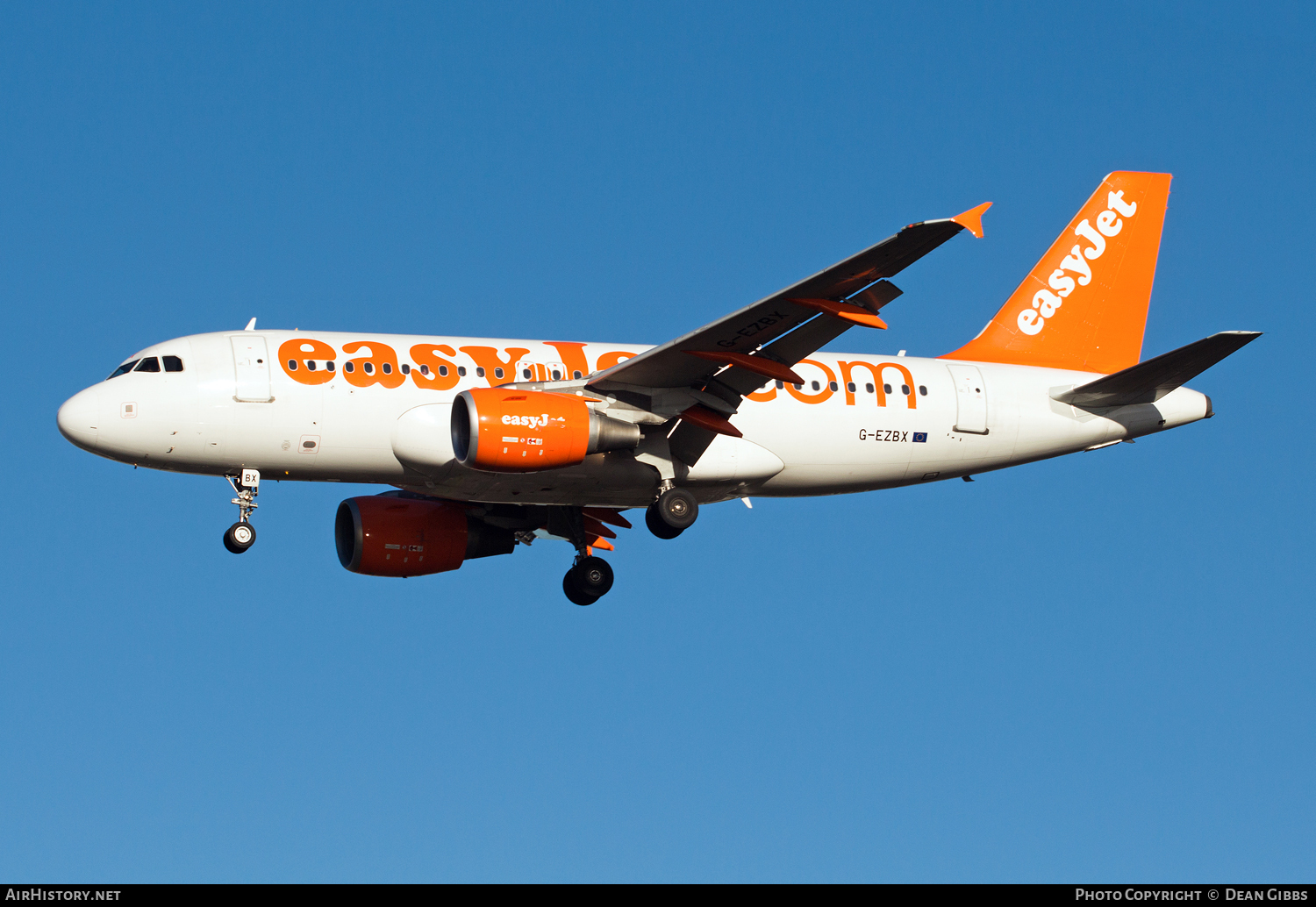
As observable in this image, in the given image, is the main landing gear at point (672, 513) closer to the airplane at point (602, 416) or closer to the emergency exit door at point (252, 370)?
the airplane at point (602, 416)

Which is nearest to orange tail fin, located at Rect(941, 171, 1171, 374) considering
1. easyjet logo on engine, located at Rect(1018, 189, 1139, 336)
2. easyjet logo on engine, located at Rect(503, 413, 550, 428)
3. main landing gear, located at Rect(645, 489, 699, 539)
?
easyjet logo on engine, located at Rect(1018, 189, 1139, 336)

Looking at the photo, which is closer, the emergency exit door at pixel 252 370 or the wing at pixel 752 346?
the wing at pixel 752 346

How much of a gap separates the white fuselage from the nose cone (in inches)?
1.2

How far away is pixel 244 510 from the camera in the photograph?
3070 centimetres

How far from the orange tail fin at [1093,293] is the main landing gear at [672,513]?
7.82 m

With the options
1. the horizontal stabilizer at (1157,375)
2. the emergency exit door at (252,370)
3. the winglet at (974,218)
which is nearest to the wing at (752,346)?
the winglet at (974,218)

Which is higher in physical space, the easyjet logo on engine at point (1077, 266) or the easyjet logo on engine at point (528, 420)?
the easyjet logo on engine at point (1077, 266)

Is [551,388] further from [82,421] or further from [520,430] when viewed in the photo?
[82,421]

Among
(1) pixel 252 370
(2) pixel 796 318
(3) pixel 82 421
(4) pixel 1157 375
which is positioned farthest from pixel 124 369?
(4) pixel 1157 375

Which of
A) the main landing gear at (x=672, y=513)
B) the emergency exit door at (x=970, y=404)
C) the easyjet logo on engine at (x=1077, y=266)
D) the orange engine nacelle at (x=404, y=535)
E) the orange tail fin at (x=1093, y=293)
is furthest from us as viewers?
the easyjet logo on engine at (x=1077, y=266)

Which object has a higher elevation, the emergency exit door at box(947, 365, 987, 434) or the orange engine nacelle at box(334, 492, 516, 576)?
the emergency exit door at box(947, 365, 987, 434)

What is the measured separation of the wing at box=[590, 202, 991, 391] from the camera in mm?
25859

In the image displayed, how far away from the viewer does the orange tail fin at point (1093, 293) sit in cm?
3659

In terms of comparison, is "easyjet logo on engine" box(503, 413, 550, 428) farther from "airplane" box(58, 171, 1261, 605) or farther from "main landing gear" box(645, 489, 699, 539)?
"main landing gear" box(645, 489, 699, 539)
